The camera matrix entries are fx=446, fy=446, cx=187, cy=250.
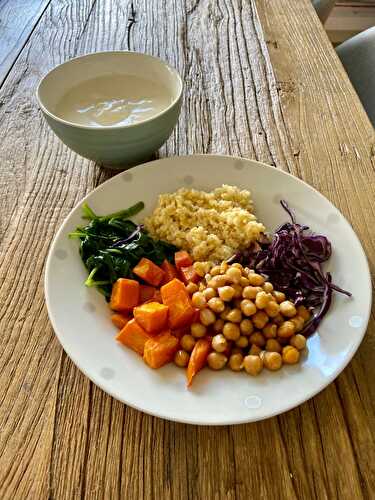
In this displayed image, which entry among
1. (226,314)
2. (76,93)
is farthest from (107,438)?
(76,93)

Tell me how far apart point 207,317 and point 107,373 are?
30cm

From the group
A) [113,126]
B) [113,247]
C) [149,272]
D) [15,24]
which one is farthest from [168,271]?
[15,24]

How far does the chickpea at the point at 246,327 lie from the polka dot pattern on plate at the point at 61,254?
514mm

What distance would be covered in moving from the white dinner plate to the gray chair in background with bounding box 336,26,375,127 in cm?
99

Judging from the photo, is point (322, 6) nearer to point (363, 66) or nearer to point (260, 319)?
point (363, 66)

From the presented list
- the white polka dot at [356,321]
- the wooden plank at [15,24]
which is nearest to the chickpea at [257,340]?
the white polka dot at [356,321]

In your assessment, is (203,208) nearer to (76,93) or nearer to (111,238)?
(111,238)

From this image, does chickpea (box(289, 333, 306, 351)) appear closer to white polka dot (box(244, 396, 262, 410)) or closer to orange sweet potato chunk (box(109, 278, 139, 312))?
white polka dot (box(244, 396, 262, 410))

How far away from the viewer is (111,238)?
1319 mm

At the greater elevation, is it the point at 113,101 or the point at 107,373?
the point at 113,101

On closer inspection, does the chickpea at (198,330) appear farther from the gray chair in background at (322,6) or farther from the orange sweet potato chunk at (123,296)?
the gray chair in background at (322,6)

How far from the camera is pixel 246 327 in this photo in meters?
1.15

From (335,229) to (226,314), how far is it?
424 millimetres

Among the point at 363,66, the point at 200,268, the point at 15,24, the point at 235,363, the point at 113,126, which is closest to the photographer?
the point at 235,363
